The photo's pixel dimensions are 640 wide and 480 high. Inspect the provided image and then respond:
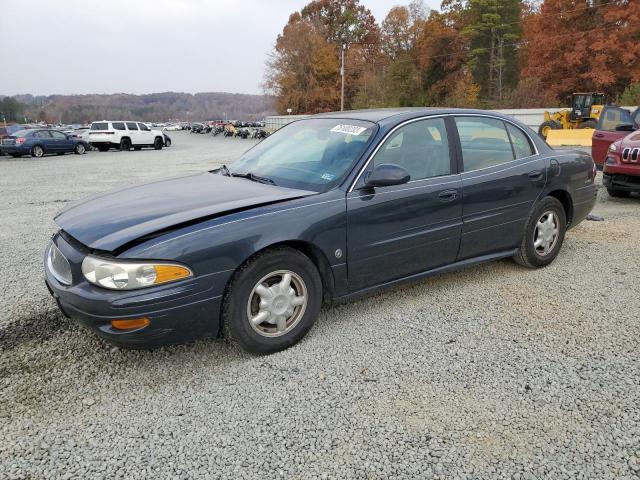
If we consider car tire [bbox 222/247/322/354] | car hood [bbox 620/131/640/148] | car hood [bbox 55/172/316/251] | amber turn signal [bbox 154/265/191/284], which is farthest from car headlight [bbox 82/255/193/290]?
car hood [bbox 620/131/640/148]

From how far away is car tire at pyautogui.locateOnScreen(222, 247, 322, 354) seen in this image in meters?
2.92

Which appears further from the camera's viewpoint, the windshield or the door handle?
the door handle

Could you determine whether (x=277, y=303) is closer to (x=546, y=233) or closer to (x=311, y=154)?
(x=311, y=154)

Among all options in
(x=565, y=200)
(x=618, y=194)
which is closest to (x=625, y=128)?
(x=618, y=194)

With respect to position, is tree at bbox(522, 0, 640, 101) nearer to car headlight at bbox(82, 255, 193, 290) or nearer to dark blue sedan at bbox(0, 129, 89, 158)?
dark blue sedan at bbox(0, 129, 89, 158)

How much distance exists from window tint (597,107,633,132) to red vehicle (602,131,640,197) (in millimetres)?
1911

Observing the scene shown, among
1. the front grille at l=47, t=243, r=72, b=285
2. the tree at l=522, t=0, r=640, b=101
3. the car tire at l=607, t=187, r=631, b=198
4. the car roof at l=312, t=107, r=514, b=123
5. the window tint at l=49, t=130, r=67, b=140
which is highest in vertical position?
the tree at l=522, t=0, r=640, b=101

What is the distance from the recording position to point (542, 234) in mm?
4609

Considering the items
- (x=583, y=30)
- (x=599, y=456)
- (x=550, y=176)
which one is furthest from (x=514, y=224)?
(x=583, y=30)

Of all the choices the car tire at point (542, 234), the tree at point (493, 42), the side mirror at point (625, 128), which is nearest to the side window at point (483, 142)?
the car tire at point (542, 234)

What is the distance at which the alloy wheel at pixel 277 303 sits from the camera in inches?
119

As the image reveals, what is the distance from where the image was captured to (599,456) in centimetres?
222

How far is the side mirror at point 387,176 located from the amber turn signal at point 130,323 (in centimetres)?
165

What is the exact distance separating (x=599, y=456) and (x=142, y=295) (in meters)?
2.34
